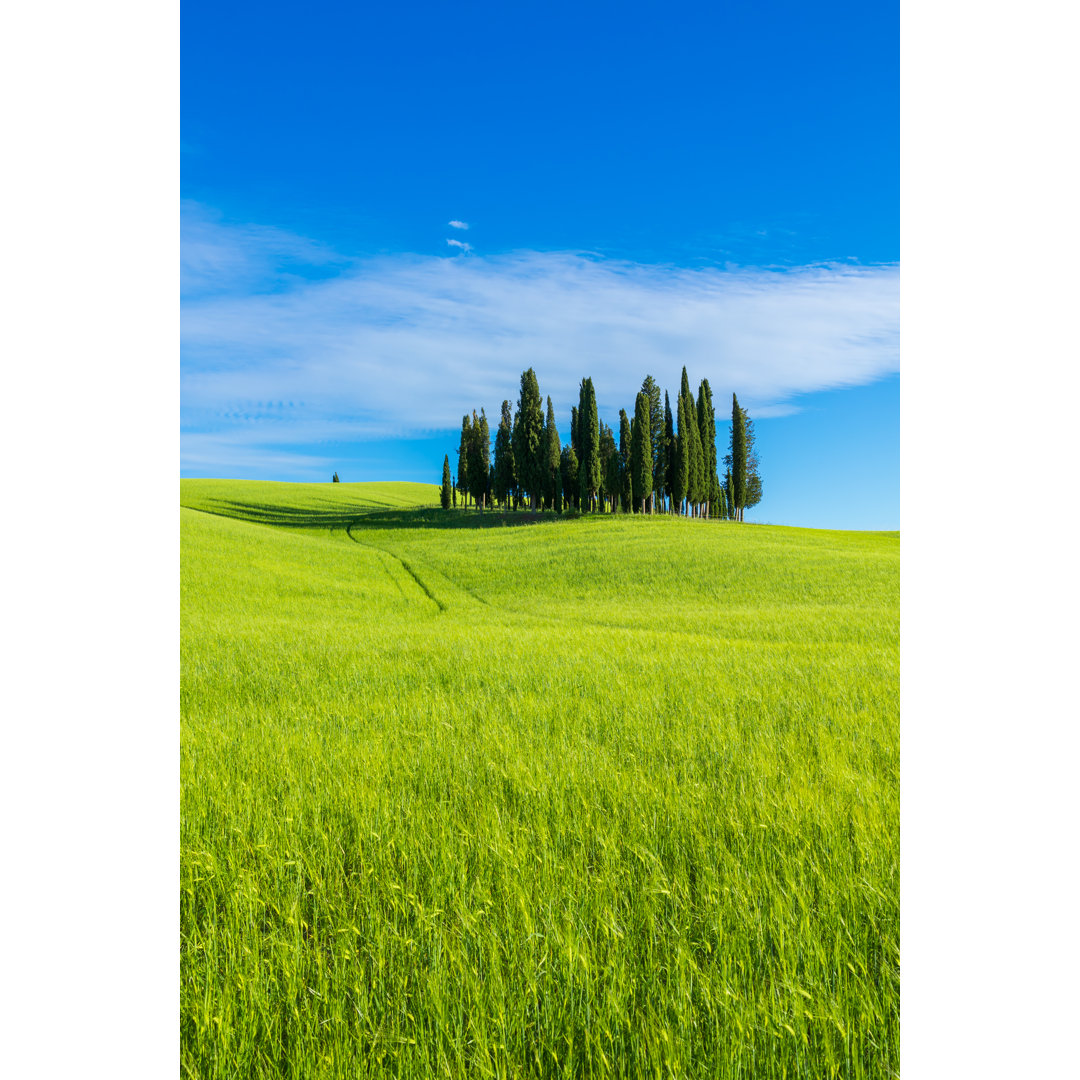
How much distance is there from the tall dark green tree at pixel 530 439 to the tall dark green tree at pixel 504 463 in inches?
78.0

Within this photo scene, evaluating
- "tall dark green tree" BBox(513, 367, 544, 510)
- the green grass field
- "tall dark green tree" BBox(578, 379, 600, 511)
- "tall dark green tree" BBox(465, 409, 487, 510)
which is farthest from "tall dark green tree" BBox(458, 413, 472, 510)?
the green grass field

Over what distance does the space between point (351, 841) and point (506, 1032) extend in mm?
1501

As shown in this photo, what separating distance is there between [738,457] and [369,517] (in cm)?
3844

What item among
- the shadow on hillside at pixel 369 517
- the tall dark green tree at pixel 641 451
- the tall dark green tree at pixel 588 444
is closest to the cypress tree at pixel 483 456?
the shadow on hillside at pixel 369 517

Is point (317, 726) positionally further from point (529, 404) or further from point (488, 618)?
point (529, 404)

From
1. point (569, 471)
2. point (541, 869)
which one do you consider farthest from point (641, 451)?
point (541, 869)

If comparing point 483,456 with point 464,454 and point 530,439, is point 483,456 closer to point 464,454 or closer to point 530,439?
point 464,454

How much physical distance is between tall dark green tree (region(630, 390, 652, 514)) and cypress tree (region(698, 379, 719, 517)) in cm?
678

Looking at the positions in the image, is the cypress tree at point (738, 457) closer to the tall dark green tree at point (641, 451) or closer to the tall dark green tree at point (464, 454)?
the tall dark green tree at point (641, 451)

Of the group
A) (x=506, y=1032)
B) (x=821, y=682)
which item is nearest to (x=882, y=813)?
(x=506, y=1032)

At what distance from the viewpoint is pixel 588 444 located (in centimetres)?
5494

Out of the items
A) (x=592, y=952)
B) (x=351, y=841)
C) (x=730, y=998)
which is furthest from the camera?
(x=351, y=841)

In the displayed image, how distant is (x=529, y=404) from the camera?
57969 millimetres
